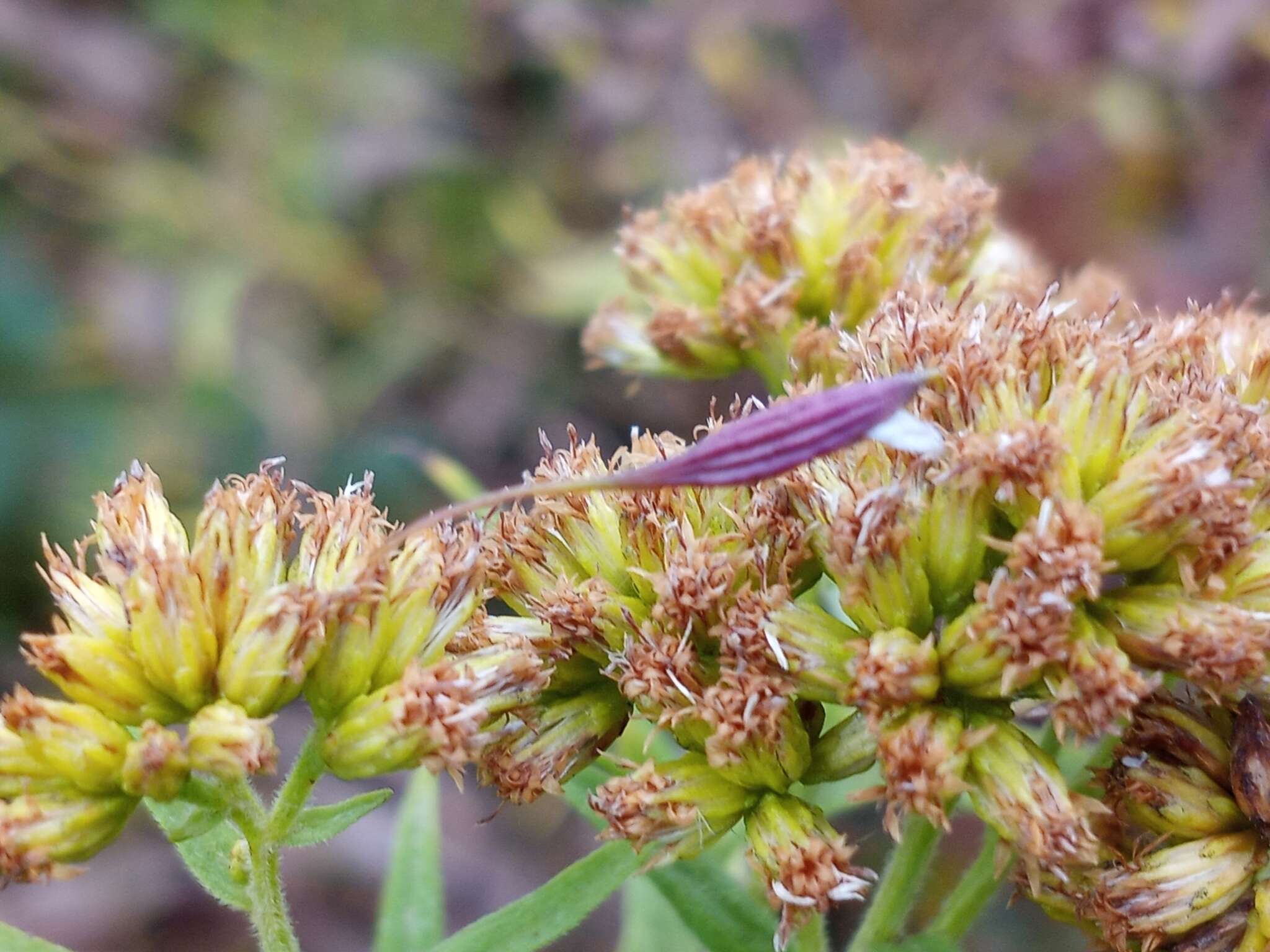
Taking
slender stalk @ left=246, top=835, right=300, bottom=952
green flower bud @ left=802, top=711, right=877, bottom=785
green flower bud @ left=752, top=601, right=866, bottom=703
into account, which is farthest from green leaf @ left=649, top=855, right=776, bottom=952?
slender stalk @ left=246, top=835, right=300, bottom=952

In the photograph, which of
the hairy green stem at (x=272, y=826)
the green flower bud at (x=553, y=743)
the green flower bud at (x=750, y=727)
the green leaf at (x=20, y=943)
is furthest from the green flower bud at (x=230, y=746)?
the green flower bud at (x=750, y=727)

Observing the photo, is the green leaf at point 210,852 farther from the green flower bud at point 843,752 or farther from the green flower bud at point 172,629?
the green flower bud at point 843,752

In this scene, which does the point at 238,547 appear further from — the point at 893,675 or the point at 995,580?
the point at 995,580

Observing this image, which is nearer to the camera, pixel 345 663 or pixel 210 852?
pixel 345 663

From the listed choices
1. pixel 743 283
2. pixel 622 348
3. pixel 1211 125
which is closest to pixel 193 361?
pixel 622 348

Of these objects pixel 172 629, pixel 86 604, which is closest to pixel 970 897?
pixel 172 629

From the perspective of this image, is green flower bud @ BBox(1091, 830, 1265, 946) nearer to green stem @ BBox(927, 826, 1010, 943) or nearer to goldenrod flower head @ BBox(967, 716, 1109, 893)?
goldenrod flower head @ BBox(967, 716, 1109, 893)
